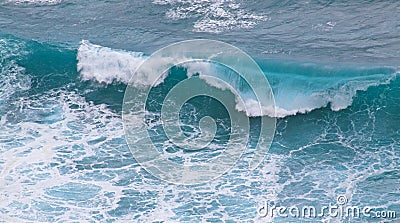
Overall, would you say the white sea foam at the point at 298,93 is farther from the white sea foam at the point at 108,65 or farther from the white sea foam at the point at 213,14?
the white sea foam at the point at 213,14

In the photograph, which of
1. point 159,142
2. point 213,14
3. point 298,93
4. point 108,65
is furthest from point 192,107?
point 213,14

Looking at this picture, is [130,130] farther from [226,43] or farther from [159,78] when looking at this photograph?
[226,43]

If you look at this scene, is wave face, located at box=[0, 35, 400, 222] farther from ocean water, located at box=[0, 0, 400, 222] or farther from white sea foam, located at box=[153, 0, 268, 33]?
white sea foam, located at box=[153, 0, 268, 33]

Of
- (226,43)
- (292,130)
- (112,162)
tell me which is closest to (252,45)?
(226,43)

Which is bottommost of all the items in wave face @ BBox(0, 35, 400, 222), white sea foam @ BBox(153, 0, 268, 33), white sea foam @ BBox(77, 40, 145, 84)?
wave face @ BBox(0, 35, 400, 222)

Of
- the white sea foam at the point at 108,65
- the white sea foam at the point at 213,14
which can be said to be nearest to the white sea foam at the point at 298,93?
the white sea foam at the point at 108,65

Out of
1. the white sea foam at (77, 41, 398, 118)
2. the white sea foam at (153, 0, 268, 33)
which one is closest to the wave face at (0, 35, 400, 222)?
the white sea foam at (77, 41, 398, 118)
